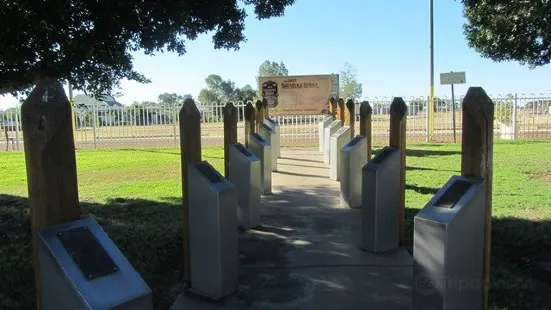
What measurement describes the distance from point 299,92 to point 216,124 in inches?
144

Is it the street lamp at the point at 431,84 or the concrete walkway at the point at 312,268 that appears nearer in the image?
the concrete walkway at the point at 312,268

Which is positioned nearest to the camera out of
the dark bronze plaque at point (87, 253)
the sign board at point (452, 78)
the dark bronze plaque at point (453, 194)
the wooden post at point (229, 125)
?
the dark bronze plaque at point (87, 253)

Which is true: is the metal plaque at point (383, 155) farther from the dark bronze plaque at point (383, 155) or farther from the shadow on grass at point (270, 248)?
the shadow on grass at point (270, 248)

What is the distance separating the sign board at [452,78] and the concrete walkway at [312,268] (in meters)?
11.4

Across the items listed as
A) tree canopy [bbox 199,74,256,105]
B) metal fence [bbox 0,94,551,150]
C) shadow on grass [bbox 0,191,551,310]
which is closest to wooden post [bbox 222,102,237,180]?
shadow on grass [bbox 0,191,551,310]

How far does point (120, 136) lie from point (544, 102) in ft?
53.5

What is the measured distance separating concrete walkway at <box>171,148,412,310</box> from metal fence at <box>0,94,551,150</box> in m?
12.2

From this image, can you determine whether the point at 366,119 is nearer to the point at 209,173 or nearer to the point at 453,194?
the point at 209,173

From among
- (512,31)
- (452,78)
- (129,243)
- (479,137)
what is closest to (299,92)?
(452,78)

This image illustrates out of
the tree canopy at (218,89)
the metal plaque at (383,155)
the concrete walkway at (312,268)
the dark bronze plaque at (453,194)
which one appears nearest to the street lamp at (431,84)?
the concrete walkway at (312,268)

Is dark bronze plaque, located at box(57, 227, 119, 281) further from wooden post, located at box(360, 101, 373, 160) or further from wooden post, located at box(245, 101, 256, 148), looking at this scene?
wooden post, located at box(245, 101, 256, 148)

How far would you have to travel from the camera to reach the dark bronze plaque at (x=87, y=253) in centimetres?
215

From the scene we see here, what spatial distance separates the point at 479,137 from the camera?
3.20 m

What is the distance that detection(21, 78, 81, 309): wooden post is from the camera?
2.16m
